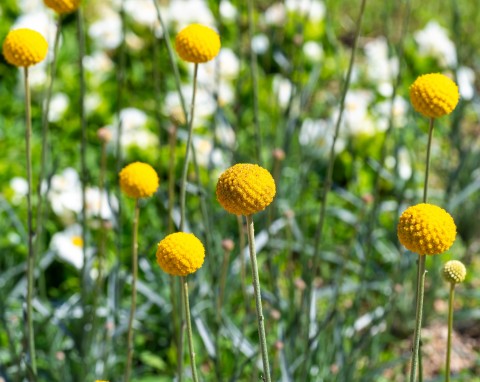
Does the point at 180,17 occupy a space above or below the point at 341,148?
above

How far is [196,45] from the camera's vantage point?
996mm

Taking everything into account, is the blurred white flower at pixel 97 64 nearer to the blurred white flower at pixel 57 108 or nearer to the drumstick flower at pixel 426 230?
the blurred white flower at pixel 57 108

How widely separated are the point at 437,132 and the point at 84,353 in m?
1.71

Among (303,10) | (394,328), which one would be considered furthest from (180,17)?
(394,328)

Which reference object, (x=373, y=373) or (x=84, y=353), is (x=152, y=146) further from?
(x=373, y=373)

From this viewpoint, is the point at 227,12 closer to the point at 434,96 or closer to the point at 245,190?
the point at 434,96

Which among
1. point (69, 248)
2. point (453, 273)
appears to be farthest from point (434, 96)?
point (69, 248)

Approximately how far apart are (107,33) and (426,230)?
2.41m

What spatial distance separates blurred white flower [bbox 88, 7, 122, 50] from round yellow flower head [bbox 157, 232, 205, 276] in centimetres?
221

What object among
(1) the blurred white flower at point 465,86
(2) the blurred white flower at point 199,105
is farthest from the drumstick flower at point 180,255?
(2) the blurred white flower at point 199,105

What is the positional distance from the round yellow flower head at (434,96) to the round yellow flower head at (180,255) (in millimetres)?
363

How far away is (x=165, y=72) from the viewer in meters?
2.93

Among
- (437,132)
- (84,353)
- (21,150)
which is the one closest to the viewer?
(84,353)

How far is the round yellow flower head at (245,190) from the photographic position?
2.42 feet
